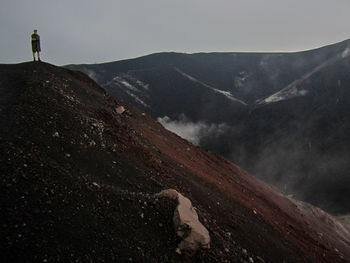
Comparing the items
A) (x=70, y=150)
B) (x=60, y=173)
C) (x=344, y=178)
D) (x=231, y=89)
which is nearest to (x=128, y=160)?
(x=70, y=150)

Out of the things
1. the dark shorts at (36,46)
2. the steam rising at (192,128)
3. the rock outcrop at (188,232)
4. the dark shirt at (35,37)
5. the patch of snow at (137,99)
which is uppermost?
the dark shirt at (35,37)

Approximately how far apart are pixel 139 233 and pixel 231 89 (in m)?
80.5

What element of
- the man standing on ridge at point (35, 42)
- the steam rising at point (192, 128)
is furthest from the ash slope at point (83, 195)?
the steam rising at point (192, 128)

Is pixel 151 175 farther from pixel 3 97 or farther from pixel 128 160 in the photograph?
pixel 3 97

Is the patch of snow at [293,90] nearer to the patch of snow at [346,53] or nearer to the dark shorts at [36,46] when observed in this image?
the patch of snow at [346,53]

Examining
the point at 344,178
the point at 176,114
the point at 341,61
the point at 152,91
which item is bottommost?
the point at 344,178

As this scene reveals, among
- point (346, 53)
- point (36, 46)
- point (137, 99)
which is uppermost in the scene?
point (346, 53)

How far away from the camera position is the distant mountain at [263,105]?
46156 mm

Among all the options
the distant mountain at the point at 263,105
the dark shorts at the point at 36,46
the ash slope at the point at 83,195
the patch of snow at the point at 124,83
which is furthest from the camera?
the patch of snow at the point at 124,83

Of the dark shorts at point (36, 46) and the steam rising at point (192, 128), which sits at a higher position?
the dark shorts at point (36, 46)

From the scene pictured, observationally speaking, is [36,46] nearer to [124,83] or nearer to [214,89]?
[124,83]

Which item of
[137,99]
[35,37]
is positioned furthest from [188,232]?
[137,99]

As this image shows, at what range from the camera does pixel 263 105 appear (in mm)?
67875

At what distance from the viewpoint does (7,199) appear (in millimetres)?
3729
